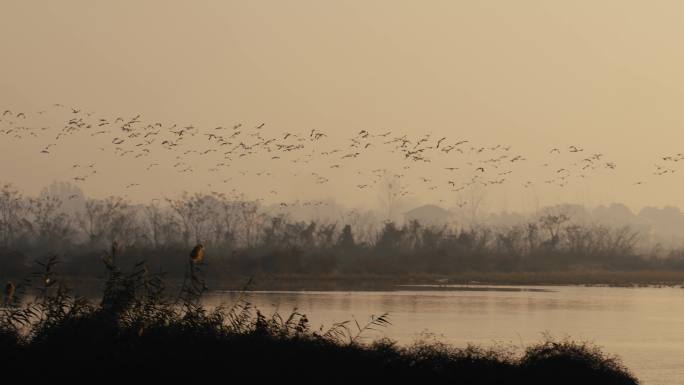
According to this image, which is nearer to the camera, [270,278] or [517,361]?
[517,361]

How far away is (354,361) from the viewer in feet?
79.4

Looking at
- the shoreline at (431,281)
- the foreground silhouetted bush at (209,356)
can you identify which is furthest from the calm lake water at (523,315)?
the foreground silhouetted bush at (209,356)

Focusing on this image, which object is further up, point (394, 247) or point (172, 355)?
point (394, 247)

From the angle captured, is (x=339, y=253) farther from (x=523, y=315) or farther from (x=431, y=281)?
(x=523, y=315)

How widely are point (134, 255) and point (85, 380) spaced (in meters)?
58.9

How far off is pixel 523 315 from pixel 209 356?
1225 inches

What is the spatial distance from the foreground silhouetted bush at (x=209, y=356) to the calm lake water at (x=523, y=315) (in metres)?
5.54

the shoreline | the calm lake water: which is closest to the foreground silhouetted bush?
the calm lake water

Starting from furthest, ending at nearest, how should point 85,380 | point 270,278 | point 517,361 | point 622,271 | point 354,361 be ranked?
point 622,271
point 270,278
point 517,361
point 354,361
point 85,380

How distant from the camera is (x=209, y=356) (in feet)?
77.6

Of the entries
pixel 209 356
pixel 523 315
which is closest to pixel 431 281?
pixel 523 315

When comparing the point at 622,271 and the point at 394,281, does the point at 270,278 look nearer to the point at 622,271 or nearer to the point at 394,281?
the point at 394,281

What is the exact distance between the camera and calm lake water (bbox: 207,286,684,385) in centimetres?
3859

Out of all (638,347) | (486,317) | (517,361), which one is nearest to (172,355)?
(517,361)
